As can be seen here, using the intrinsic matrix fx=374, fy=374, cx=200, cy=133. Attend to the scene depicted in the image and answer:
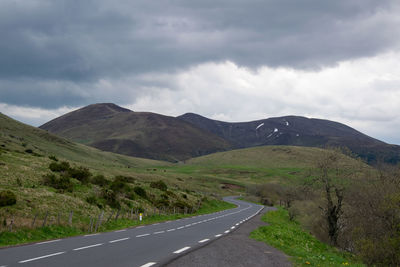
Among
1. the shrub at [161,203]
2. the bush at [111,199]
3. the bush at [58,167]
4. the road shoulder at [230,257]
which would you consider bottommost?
the shrub at [161,203]

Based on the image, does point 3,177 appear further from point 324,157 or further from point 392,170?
point 392,170

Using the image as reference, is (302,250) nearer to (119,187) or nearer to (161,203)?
(161,203)

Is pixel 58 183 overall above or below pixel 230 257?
above

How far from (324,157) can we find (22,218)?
2578 cm

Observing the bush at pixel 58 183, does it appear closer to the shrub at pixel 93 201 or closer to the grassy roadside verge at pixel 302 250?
the shrub at pixel 93 201

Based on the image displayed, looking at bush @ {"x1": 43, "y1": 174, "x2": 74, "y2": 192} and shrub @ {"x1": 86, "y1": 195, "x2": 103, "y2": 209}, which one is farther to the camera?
bush @ {"x1": 43, "y1": 174, "x2": 74, "y2": 192}

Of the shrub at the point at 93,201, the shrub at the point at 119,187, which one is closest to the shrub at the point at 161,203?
the shrub at the point at 119,187

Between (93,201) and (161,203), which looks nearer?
(93,201)

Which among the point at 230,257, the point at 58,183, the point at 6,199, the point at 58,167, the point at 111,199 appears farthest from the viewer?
the point at 58,167

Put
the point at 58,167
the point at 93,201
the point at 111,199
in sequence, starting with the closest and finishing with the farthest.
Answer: the point at 93,201 < the point at 111,199 < the point at 58,167

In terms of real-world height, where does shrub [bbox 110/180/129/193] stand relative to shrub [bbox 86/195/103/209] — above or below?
above

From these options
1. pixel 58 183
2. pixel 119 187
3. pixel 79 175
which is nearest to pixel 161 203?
pixel 119 187

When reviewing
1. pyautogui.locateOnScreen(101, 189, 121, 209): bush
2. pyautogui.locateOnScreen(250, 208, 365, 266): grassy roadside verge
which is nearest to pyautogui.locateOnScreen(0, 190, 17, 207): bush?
pyautogui.locateOnScreen(101, 189, 121, 209): bush

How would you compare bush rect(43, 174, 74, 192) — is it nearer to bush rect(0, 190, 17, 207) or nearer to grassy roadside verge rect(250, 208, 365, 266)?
bush rect(0, 190, 17, 207)
